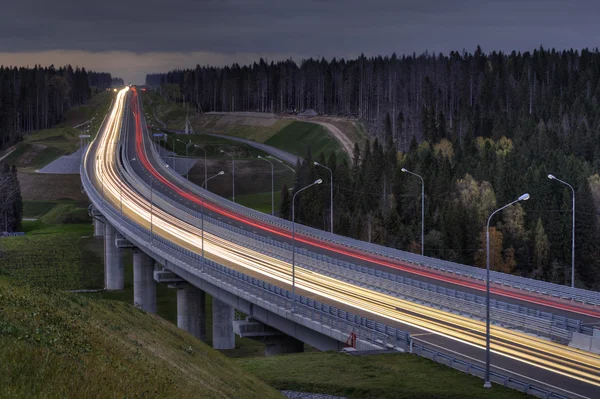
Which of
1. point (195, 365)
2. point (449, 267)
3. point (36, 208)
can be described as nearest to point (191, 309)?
point (449, 267)

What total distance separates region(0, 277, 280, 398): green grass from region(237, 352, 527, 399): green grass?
2.85 m

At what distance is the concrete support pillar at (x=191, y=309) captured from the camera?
3115 inches

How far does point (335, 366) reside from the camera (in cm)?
4334

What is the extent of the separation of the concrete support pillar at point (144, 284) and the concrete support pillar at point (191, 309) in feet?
46.1

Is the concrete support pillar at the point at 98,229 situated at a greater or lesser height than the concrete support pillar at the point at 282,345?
lesser

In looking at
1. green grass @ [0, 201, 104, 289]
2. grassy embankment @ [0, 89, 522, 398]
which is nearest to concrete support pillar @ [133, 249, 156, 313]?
green grass @ [0, 201, 104, 289]

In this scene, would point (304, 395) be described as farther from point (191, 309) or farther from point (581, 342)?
point (191, 309)

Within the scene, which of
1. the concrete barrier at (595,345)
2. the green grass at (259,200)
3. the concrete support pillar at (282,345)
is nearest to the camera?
the concrete barrier at (595,345)

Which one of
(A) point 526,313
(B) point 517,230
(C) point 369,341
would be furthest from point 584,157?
(C) point 369,341

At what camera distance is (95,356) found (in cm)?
2664

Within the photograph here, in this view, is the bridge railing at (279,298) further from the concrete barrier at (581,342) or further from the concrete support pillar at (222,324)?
the concrete barrier at (581,342)

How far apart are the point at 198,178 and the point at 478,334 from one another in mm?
122915

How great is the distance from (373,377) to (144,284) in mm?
56033

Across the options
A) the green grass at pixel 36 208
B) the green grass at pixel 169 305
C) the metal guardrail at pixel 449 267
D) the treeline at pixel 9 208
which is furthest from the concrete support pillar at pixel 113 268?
the green grass at pixel 36 208
